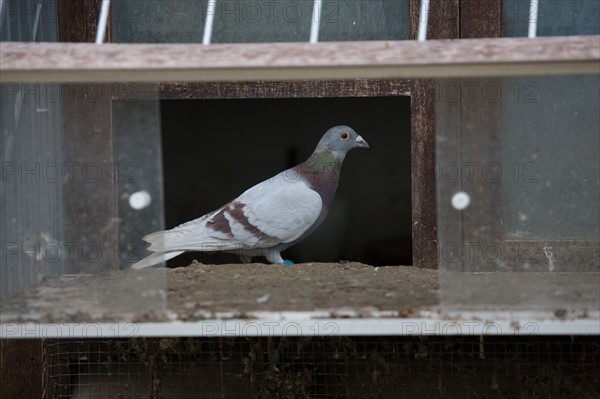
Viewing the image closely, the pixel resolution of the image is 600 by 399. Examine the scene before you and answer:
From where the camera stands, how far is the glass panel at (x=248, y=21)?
8.39 ft

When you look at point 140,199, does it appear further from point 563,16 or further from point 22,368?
point 563,16

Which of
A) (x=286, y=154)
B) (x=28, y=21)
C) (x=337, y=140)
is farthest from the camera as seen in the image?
(x=286, y=154)

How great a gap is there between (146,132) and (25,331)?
1.65ft

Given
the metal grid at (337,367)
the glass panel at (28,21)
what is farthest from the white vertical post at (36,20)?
the metal grid at (337,367)

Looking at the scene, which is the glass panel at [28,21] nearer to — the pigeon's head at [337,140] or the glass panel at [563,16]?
the pigeon's head at [337,140]

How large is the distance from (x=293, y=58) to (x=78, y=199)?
0.64 metres

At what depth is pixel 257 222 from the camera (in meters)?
2.40

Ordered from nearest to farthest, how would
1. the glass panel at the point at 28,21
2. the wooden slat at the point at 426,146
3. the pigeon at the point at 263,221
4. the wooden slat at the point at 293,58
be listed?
the wooden slat at the point at 293,58 < the glass panel at the point at 28,21 < the pigeon at the point at 263,221 < the wooden slat at the point at 426,146

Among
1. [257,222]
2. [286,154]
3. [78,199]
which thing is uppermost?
[286,154]

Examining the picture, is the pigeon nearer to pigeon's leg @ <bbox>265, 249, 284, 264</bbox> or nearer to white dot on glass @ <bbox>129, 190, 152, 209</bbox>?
pigeon's leg @ <bbox>265, 249, 284, 264</bbox>

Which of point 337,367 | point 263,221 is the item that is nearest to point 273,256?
point 263,221

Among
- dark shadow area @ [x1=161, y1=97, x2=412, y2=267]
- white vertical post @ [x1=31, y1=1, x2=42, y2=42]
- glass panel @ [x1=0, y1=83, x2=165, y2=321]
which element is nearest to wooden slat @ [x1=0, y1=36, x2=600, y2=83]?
glass panel @ [x1=0, y1=83, x2=165, y2=321]

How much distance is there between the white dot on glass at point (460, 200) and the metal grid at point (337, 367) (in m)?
0.67

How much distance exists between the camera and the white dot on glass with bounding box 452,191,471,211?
66.0 inches
